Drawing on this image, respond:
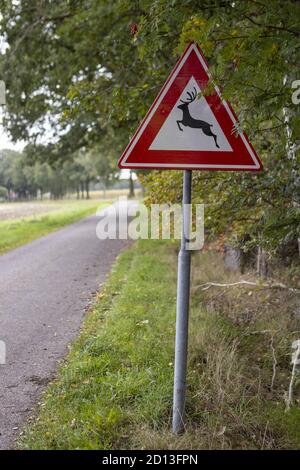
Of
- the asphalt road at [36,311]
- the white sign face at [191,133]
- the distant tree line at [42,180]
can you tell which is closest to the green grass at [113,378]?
the asphalt road at [36,311]

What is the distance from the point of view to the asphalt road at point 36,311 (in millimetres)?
4070

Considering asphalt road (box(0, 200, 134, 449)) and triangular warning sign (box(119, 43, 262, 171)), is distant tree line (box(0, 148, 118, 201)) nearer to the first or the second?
asphalt road (box(0, 200, 134, 449))

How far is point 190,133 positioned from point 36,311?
448 cm

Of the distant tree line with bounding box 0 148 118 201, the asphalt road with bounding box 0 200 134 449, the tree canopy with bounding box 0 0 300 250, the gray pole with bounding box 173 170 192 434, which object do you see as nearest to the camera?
the tree canopy with bounding box 0 0 300 250

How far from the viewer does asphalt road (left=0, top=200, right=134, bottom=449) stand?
407cm

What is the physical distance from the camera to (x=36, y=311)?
664cm

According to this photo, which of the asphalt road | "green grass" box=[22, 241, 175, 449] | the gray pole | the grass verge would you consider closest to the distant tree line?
the asphalt road

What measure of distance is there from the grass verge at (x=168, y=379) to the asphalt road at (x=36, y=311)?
7.8 inches

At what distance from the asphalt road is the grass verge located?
20 cm

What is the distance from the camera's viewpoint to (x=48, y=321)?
242 inches

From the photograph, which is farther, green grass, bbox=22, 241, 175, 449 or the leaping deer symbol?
green grass, bbox=22, 241, 175, 449

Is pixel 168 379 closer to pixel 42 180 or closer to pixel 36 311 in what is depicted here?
pixel 36 311

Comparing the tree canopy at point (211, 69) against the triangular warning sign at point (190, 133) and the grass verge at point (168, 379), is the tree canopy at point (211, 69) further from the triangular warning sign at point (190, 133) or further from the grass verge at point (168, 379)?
the grass verge at point (168, 379)
